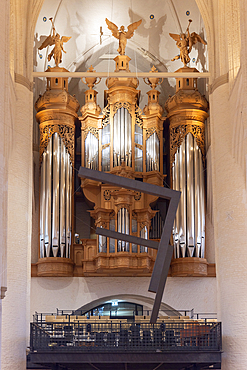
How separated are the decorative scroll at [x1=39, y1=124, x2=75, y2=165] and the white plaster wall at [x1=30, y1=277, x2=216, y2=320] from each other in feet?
11.9

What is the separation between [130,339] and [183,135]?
6835mm

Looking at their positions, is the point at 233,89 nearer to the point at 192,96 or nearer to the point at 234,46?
the point at 234,46

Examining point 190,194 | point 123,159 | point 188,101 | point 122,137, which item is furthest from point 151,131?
point 190,194

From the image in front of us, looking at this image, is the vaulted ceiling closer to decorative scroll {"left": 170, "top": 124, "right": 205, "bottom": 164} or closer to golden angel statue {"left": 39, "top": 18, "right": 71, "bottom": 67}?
golden angel statue {"left": 39, "top": 18, "right": 71, "bottom": 67}

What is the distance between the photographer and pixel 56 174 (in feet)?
55.5

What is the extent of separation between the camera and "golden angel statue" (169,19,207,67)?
17791mm

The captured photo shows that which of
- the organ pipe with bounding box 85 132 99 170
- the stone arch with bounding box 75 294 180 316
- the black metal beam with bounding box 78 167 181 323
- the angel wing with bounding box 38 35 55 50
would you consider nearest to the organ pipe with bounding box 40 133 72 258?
the organ pipe with bounding box 85 132 99 170

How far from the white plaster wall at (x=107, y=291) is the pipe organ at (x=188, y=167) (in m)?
0.68

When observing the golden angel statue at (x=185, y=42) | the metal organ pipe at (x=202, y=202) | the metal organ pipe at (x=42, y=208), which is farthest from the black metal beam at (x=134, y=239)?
the golden angel statue at (x=185, y=42)

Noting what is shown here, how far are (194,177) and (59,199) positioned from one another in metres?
3.96

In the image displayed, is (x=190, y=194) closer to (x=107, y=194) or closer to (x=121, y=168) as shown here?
(x=121, y=168)

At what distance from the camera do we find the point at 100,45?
19.4m

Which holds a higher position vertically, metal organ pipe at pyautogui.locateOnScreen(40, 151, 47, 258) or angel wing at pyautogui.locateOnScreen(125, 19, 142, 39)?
angel wing at pyautogui.locateOnScreen(125, 19, 142, 39)

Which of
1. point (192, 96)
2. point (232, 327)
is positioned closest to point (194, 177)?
point (192, 96)
